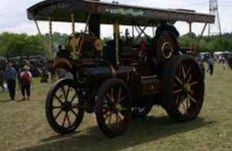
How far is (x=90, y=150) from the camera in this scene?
11.1 m

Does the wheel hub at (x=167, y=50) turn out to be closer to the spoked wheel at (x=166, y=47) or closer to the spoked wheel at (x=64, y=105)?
the spoked wheel at (x=166, y=47)

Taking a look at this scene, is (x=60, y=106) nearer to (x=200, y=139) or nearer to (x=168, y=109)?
(x=168, y=109)

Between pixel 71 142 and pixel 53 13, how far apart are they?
109 inches

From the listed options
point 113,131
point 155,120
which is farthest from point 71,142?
point 155,120

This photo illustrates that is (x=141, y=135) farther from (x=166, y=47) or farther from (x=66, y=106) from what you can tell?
(x=166, y=47)

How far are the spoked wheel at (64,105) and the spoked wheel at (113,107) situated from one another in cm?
99

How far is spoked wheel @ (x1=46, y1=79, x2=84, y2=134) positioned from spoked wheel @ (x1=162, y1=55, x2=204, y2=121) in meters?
1.93

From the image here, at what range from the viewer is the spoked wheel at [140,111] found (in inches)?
588

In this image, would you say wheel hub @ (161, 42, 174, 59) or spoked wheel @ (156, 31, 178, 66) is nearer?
spoked wheel @ (156, 31, 178, 66)

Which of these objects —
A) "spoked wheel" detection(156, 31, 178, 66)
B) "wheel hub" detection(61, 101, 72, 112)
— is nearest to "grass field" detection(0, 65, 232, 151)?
"wheel hub" detection(61, 101, 72, 112)

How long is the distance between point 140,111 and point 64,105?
2.71 m

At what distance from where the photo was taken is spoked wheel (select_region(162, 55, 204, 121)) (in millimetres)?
13398

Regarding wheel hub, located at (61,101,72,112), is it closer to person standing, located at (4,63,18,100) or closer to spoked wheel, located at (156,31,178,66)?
spoked wheel, located at (156,31,178,66)

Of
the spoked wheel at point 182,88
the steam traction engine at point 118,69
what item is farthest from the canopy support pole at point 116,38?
the spoked wheel at point 182,88
